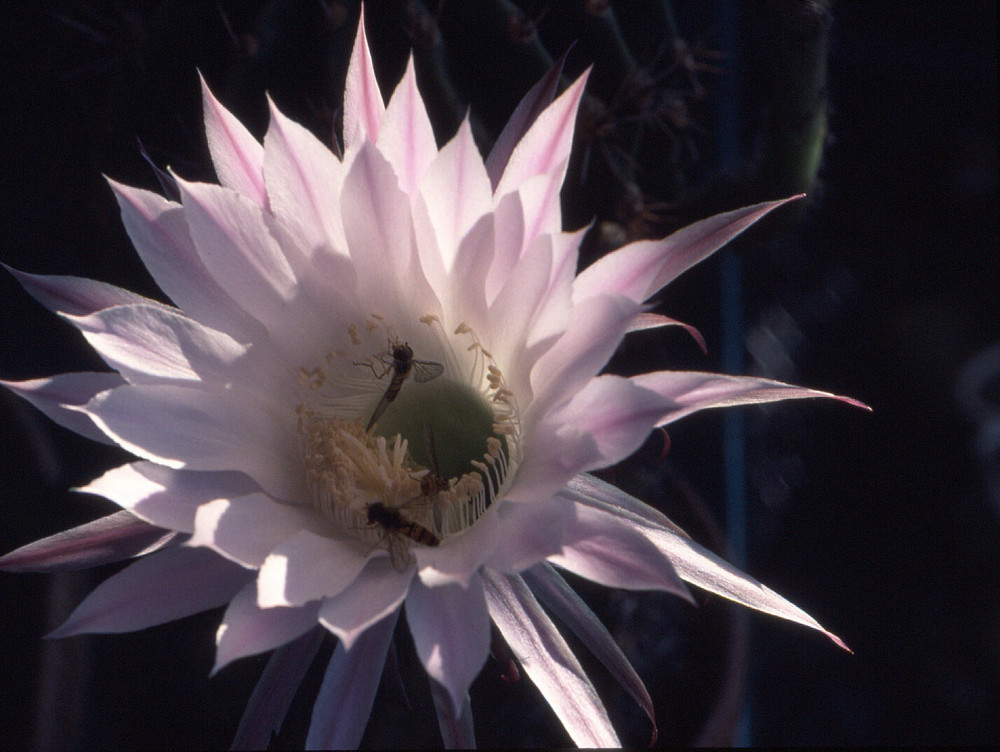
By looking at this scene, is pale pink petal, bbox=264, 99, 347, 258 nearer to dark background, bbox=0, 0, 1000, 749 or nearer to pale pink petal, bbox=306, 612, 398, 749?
dark background, bbox=0, 0, 1000, 749

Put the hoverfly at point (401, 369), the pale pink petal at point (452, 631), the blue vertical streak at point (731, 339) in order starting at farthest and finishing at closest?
the blue vertical streak at point (731, 339)
the hoverfly at point (401, 369)
the pale pink petal at point (452, 631)

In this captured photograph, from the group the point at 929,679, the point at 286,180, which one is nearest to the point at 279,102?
the point at 286,180

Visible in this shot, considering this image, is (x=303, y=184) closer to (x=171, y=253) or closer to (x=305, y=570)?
(x=171, y=253)

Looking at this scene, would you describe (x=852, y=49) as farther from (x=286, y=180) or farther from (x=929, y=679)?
(x=286, y=180)

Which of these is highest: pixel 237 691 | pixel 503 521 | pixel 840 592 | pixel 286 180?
pixel 286 180

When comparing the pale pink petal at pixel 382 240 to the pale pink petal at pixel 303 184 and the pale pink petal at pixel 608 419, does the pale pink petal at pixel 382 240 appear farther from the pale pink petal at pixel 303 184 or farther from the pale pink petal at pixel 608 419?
the pale pink petal at pixel 608 419

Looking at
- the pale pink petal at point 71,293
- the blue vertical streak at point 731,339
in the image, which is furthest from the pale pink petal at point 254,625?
the blue vertical streak at point 731,339

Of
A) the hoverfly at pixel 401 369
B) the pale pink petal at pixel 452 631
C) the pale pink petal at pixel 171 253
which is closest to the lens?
the pale pink petal at pixel 452 631
